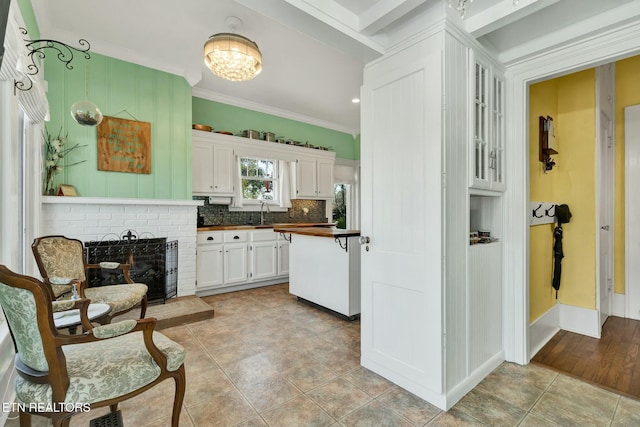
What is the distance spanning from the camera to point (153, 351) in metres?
1.41

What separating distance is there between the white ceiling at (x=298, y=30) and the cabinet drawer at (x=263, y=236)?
85.1 inches

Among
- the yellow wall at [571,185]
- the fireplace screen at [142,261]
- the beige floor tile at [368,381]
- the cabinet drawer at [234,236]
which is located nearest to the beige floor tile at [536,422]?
the beige floor tile at [368,381]

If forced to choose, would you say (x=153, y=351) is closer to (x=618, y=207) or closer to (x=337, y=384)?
(x=337, y=384)

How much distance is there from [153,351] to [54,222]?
8.87 ft

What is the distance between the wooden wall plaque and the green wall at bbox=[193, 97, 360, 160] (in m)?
1.06

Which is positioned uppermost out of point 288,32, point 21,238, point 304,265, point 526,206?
point 288,32

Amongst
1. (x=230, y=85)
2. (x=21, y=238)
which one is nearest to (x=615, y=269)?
(x=230, y=85)

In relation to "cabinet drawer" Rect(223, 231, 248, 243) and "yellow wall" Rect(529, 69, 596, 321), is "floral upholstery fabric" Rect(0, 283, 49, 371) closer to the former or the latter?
"cabinet drawer" Rect(223, 231, 248, 243)

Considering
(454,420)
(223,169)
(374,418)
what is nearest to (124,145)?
(223,169)

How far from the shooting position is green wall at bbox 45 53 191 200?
324cm

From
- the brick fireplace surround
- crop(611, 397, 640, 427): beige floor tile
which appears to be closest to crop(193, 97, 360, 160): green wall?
the brick fireplace surround

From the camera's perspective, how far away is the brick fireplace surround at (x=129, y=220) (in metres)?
3.16

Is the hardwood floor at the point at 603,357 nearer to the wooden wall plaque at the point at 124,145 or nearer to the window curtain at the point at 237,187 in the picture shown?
the window curtain at the point at 237,187

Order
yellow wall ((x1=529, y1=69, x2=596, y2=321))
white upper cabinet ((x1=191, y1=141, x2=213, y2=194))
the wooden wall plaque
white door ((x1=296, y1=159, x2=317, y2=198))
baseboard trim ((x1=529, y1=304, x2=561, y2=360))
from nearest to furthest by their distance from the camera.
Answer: baseboard trim ((x1=529, y1=304, x2=561, y2=360)), yellow wall ((x1=529, y1=69, x2=596, y2=321)), the wooden wall plaque, white upper cabinet ((x1=191, y1=141, x2=213, y2=194)), white door ((x1=296, y1=159, x2=317, y2=198))
